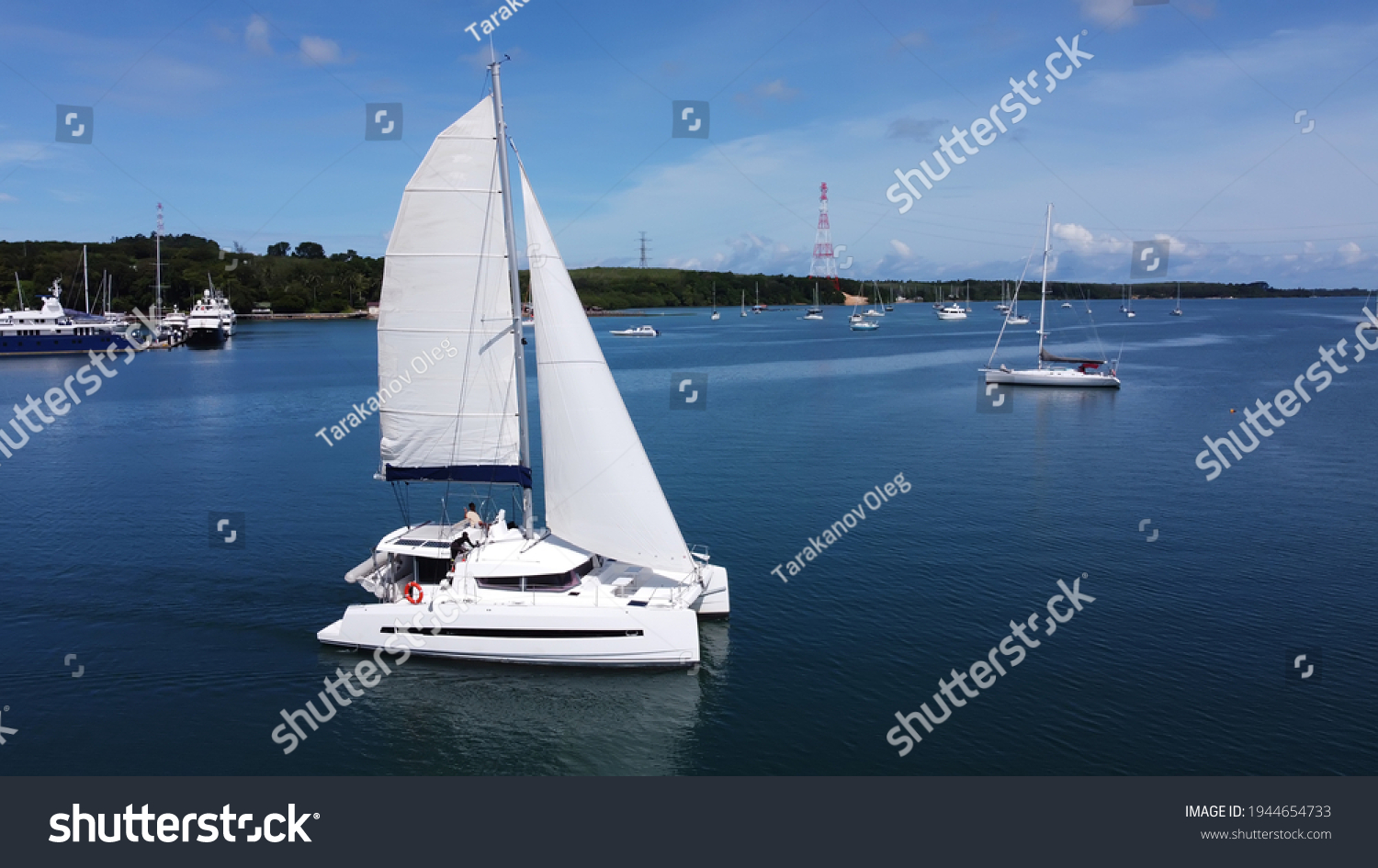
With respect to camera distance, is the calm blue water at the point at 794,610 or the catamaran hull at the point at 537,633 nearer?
the calm blue water at the point at 794,610

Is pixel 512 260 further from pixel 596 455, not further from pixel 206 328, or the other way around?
pixel 206 328

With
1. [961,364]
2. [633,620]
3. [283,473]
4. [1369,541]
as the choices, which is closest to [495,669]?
[633,620]

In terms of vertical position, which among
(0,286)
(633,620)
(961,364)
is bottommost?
(633,620)

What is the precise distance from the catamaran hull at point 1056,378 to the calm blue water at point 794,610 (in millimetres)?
18306

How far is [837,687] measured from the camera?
23.6m

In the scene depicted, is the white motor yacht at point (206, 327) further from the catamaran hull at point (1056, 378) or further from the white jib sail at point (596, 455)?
the white jib sail at point (596, 455)

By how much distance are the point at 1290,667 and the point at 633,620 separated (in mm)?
17701

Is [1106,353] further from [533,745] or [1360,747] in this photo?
[533,745]

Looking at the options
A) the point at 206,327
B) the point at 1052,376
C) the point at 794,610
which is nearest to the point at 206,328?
the point at 206,327

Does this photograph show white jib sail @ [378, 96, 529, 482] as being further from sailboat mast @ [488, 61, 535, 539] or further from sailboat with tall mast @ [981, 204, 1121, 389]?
sailboat with tall mast @ [981, 204, 1121, 389]

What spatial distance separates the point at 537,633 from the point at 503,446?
19.3 feet

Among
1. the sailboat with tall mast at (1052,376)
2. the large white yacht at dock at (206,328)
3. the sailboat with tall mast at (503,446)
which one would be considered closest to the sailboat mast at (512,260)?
the sailboat with tall mast at (503,446)

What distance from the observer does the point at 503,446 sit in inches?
1073

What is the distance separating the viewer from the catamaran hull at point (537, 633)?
2425 cm
